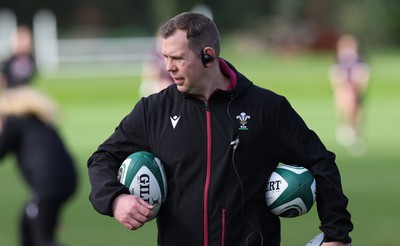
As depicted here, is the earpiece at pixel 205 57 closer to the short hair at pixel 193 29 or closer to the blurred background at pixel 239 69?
the short hair at pixel 193 29

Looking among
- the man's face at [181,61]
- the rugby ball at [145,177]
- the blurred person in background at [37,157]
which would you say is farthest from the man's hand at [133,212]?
the blurred person in background at [37,157]

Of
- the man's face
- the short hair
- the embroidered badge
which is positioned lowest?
the embroidered badge

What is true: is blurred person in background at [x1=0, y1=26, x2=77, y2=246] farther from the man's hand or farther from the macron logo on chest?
the man's hand

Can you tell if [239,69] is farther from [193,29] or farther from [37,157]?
[193,29]

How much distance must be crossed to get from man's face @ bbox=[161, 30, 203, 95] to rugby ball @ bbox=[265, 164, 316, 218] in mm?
672

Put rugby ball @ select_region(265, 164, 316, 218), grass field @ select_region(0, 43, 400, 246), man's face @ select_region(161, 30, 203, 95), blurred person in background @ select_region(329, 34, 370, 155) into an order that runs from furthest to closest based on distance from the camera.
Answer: blurred person in background @ select_region(329, 34, 370, 155)
grass field @ select_region(0, 43, 400, 246)
rugby ball @ select_region(265, 164, 316, 218)
man's face @ select_region(161, 30, 203, 95)

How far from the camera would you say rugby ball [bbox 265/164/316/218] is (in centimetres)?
567

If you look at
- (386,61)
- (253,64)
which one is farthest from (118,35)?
(386,61)

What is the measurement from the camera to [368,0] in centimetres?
6009

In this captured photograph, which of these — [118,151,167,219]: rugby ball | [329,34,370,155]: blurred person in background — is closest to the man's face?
[118,151,167,219]: rugby ball

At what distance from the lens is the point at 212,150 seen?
5.52 metres

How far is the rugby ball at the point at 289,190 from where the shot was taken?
5.67 m

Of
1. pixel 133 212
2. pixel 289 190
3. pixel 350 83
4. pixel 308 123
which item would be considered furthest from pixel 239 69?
pixel 133 212

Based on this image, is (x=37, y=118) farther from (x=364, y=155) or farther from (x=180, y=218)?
(x=364, y=155)
